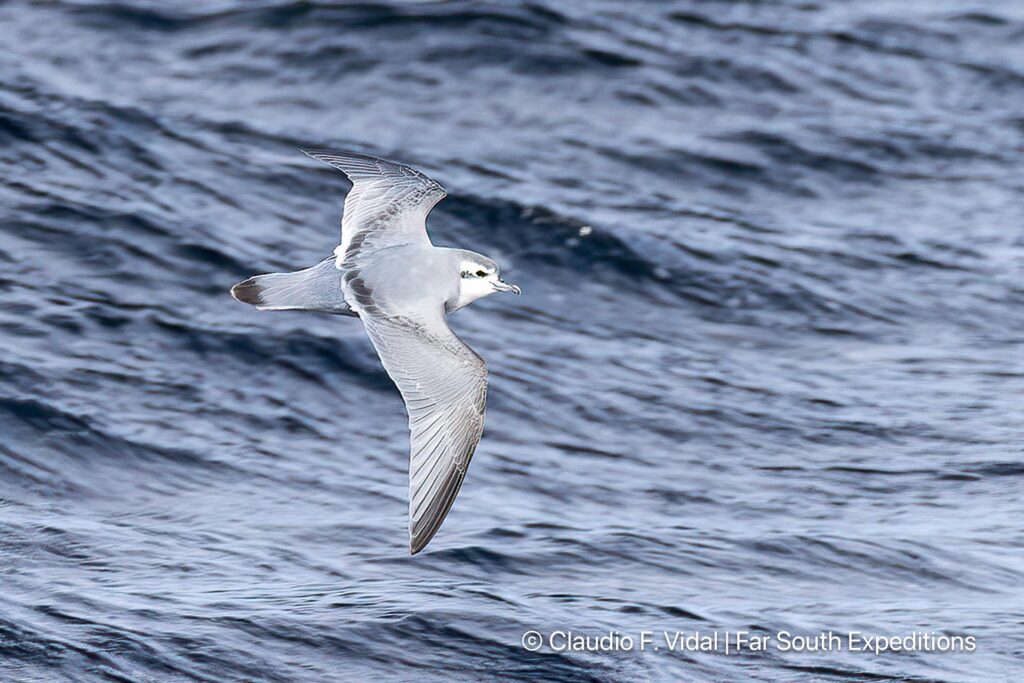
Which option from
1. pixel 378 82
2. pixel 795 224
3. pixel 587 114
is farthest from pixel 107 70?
pixel 795 224

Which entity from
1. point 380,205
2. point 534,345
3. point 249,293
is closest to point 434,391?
point 249,293

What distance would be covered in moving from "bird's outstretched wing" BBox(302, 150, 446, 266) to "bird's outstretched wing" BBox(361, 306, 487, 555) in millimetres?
605

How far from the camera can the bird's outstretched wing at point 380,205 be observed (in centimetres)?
709

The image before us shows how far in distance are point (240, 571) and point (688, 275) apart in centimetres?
470

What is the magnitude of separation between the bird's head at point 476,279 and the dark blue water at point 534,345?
153cm

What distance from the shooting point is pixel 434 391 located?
20.5ft

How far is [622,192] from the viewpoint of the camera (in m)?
12.0

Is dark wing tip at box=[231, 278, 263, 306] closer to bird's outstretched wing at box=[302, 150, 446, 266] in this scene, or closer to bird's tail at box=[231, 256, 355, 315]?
bird's tail at box=[231, 256, 355, 315]

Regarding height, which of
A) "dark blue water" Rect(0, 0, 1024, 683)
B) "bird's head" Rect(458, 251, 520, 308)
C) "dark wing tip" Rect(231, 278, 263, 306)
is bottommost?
"dark blue water" Rect(0, 0, 1024, 683)

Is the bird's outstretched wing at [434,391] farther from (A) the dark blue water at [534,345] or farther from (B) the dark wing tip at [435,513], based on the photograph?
(A) the dark blue water at [534,345]

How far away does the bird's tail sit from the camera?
6.45m

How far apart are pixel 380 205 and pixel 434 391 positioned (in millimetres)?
1444

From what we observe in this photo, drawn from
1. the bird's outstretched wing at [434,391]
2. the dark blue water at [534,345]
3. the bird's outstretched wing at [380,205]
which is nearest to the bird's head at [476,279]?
the bird's outstretched wing at [434,391]

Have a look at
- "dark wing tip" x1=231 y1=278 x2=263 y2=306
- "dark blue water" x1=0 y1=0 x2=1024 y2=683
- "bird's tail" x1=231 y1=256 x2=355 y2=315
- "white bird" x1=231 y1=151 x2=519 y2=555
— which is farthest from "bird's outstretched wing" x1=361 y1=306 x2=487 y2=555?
"dark blue water" x1=0 y1=0 x2=1024 y2=683
